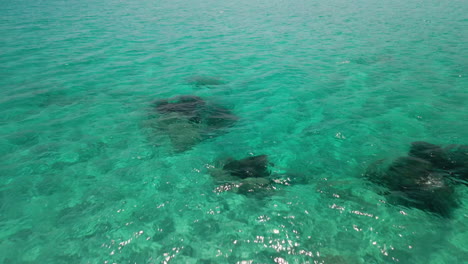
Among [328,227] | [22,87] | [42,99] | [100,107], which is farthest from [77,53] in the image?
[328,227]

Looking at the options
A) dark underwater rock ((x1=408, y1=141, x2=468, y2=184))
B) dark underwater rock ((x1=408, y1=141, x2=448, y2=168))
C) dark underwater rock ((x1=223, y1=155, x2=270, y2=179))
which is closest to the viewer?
dark underwater rock ((x1=408, y1=141, x2=468, y2=184))

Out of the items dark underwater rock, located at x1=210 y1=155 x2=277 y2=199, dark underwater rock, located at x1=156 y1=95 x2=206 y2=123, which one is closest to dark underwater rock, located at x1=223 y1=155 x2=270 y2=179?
dark underwater rock, located at x1=210 y1=155 x2=277 y2=199

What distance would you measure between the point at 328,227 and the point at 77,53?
18895 millimetres

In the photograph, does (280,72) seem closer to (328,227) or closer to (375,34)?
(328,227)

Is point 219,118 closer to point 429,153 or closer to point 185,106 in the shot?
point 185,106

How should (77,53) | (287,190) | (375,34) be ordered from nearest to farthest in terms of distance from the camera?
(287,190) < (77,53) < (375,34)

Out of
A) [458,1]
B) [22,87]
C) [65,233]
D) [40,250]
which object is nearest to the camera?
[40,250]

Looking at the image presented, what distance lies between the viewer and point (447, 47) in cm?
1866

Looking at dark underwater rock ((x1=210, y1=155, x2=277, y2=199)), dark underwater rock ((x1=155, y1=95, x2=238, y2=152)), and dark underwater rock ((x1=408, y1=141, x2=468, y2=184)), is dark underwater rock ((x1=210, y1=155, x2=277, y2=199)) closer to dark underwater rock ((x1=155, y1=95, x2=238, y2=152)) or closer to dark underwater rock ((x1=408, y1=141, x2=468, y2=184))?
dark underwater rock ((x1=155, y1=95, x2=238, y2=152))

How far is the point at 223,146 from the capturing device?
899 centimetres

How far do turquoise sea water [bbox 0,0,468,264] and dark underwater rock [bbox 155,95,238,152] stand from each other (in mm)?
364

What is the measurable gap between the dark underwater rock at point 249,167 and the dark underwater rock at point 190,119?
5.99 feet

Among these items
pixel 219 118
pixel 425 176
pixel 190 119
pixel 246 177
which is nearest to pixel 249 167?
pixel 246 177

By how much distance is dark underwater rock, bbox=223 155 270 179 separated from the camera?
764cm
